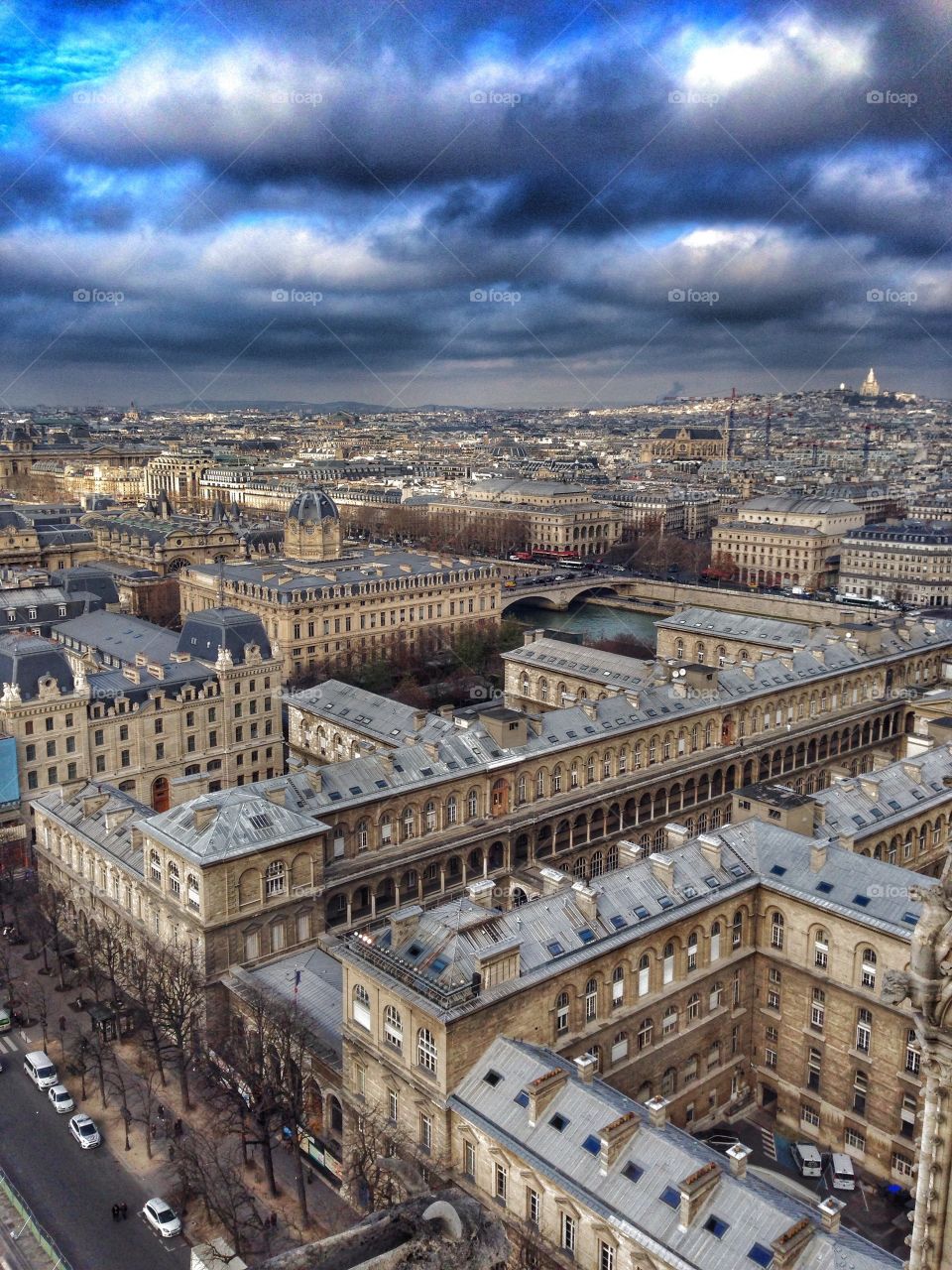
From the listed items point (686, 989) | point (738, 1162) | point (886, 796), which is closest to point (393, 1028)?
point (738, 1162)

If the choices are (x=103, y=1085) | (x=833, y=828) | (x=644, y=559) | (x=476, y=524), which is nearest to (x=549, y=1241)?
(x=103, y=1085)

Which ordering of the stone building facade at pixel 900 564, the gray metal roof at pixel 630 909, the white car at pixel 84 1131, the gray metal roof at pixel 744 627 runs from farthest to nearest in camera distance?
the stone building facade at pixel 900 564 < the gray metal roof at pixel 744 627 < the white car at pixel 84 1131 < the gray metal roof at pixel 630 909

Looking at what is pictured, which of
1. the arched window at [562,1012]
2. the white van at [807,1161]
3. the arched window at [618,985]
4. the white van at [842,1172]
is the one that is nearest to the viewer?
the arched window at [562,1012]

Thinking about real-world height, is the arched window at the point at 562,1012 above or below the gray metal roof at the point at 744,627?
below

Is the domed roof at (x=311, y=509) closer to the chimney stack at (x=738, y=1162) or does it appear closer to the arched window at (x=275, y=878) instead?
the arched window at (x=275, y=878)

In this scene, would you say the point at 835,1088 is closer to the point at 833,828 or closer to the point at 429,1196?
the point at 833,828

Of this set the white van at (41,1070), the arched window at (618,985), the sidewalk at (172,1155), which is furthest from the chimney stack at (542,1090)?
the white van at (41,1070)
